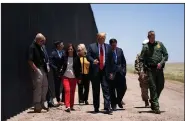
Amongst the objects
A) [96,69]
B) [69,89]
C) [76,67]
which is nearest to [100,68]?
[96,69]

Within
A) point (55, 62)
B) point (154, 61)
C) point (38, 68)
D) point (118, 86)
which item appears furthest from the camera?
point (55, 62)

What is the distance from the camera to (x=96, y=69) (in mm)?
9789

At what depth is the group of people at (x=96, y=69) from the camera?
960 centimetres

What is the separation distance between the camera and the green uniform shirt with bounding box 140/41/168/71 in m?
10.2

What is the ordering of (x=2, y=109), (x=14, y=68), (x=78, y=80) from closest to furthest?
(x=2, y=109) → (x=14, y=68) → (x=78, y=80)

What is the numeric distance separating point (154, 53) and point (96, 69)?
4.66 feet

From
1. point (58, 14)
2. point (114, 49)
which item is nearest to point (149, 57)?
point (114, 49)

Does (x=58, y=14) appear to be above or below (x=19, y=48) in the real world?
above

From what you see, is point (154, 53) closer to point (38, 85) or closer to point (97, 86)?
point (97, 86)

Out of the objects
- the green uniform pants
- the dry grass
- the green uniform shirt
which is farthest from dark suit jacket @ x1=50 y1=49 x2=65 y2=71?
the dry grass

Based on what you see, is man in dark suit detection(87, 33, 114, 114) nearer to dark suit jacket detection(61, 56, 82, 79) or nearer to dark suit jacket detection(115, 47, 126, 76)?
dark suit jacket detection(61, 56, 82, 79)

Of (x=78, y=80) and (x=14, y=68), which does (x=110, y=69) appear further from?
(x=14, y=68)

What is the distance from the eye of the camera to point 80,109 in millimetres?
10672

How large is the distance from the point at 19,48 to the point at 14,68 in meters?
0.52
